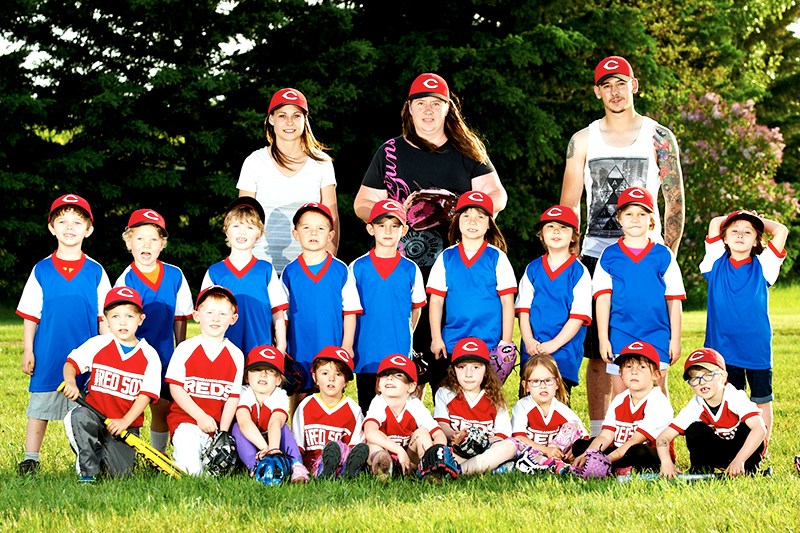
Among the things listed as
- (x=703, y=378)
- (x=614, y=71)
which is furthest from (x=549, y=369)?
(x=614, y=71)

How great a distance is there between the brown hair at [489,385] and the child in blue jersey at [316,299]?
0.66 meters

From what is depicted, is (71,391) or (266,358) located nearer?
(71,391)

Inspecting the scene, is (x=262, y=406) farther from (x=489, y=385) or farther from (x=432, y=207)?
(x=432, y=207)

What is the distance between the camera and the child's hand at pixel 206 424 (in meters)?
5.84

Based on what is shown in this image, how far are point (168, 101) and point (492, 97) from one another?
716 centimetres

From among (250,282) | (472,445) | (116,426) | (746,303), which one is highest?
(250,282)

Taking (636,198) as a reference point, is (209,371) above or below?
below

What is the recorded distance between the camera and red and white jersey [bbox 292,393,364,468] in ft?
19.6

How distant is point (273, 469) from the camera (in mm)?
5539

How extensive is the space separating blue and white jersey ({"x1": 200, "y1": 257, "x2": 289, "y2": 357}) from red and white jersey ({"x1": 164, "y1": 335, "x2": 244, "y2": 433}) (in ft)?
0.98

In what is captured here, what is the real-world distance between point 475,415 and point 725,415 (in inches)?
57.3

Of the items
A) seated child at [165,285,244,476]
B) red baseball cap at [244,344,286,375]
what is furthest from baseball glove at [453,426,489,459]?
seated child at [165,285,244,476]

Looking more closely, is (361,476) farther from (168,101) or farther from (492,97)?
(492,97)

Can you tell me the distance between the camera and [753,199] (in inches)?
985
